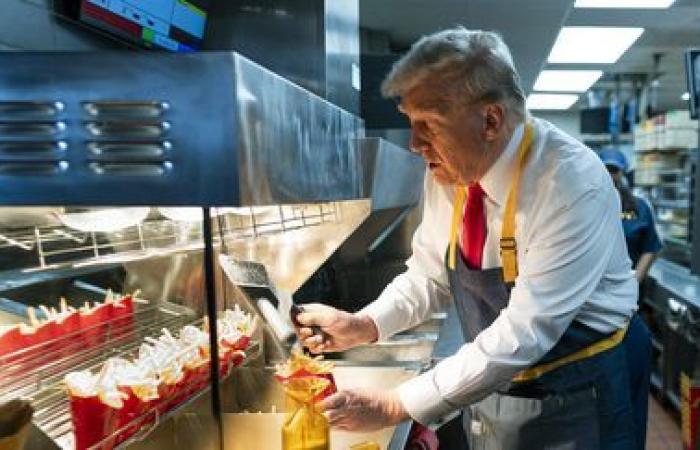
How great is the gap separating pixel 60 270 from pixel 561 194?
1011 mm

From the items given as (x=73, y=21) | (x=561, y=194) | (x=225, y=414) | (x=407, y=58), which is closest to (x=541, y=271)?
(x=561, y=194)

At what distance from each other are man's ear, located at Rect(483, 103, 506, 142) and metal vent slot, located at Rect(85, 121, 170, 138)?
781 mm

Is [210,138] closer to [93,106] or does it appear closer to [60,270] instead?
[93,106]

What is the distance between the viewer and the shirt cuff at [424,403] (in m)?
1.28

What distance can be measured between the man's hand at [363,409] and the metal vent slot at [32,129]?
0.71 metres

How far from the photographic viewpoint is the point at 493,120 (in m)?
1.30

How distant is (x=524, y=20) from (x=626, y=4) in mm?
677

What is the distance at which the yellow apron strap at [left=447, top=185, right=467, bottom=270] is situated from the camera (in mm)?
1572

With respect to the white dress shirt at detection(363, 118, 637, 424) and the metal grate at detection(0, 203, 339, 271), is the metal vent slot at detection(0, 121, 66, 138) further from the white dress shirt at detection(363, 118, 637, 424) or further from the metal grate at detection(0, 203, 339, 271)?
the white dress shirt at detection(363, 118, 637, 424)

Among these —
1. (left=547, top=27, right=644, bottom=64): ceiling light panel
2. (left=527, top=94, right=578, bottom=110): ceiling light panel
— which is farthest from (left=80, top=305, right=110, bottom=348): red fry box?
(left=527, top=94, right=578, bottom=110): ceiling light panel

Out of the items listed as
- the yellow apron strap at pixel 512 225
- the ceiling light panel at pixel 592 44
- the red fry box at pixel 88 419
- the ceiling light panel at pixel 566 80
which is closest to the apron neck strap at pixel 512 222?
the yellow apron strap at pixel 512 225

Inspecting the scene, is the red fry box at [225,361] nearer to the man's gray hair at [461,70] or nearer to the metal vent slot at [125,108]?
the man's gray hair at [461,70]

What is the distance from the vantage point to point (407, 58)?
131 cm

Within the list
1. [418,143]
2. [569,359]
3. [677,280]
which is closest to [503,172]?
[418,143]
